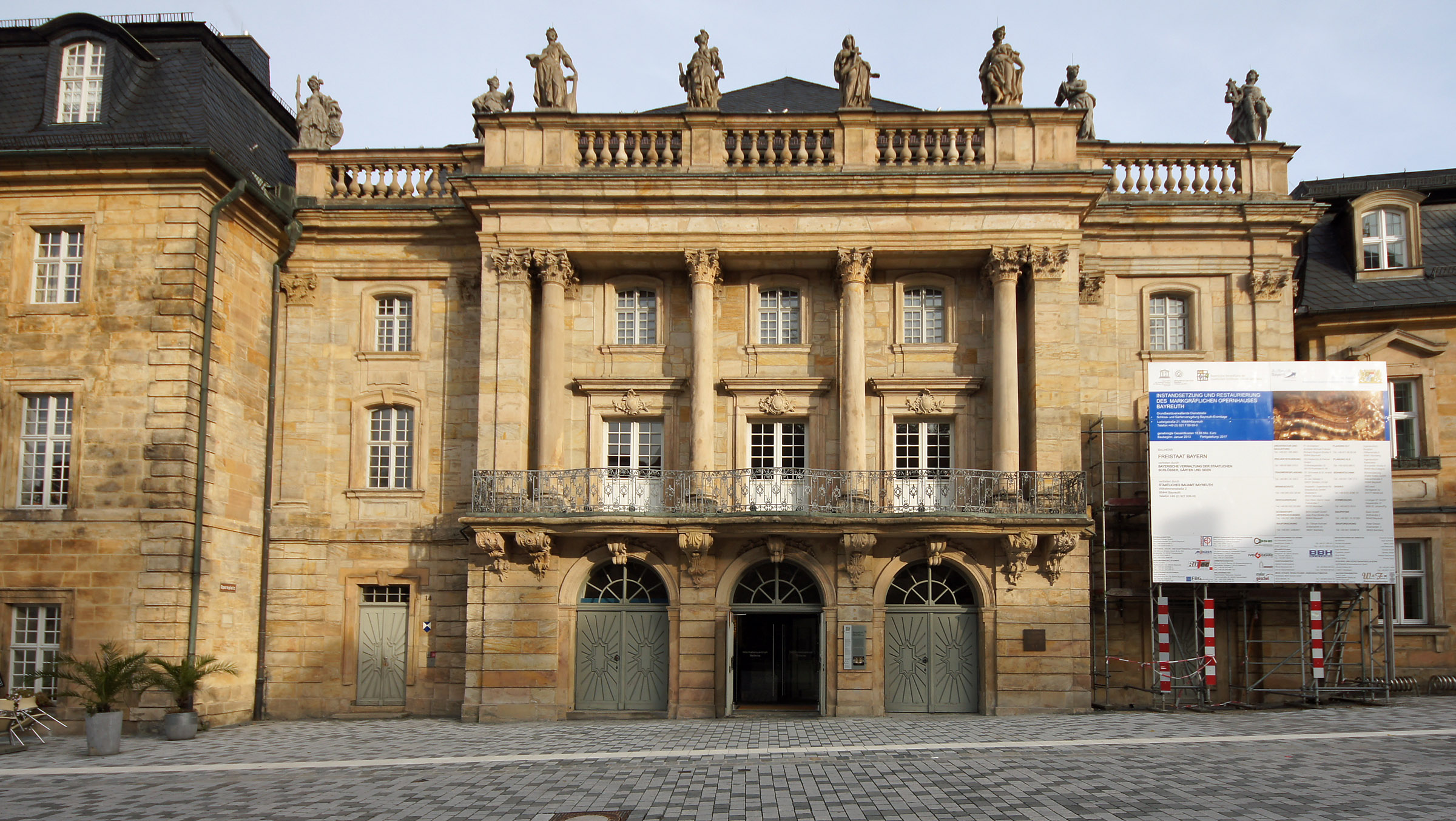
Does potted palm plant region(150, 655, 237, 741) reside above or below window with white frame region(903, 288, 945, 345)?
below

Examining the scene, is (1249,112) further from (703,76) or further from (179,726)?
(179,726)

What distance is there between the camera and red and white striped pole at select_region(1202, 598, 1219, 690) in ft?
67.6

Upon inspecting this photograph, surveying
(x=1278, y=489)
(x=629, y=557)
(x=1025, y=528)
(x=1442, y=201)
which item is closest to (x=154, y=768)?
(x=629, y=557)

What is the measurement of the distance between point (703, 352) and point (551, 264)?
3.42m

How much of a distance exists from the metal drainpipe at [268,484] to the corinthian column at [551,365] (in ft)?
17.6

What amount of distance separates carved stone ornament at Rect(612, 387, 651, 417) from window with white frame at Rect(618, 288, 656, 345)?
1.15 m

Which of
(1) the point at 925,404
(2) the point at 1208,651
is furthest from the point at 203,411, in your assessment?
(2) the point at 1208,651

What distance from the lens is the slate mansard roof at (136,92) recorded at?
21.2m

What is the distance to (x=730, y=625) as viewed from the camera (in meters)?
21.3

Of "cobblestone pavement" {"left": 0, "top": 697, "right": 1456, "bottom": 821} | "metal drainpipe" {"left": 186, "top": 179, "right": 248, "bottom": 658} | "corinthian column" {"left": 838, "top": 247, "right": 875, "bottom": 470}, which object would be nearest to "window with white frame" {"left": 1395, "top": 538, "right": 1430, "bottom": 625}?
"cobblestone pavement" {"left": 0, "top": 697, "right": 1456, "bottom": 821}

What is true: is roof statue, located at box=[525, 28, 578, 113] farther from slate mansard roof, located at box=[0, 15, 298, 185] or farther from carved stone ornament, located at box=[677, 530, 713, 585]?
carved stone ornament, located at box=[677, 530, 713, 585]

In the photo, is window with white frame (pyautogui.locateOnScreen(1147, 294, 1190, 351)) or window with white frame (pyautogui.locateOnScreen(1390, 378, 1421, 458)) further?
window with white frame (pyautogui.locateOnScreen(1390, 378, 1421, 458))

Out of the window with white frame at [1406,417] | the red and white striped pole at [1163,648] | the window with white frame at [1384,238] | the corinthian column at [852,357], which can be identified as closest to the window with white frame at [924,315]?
the corinthian column at [852,357]

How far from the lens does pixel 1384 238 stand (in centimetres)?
2545
